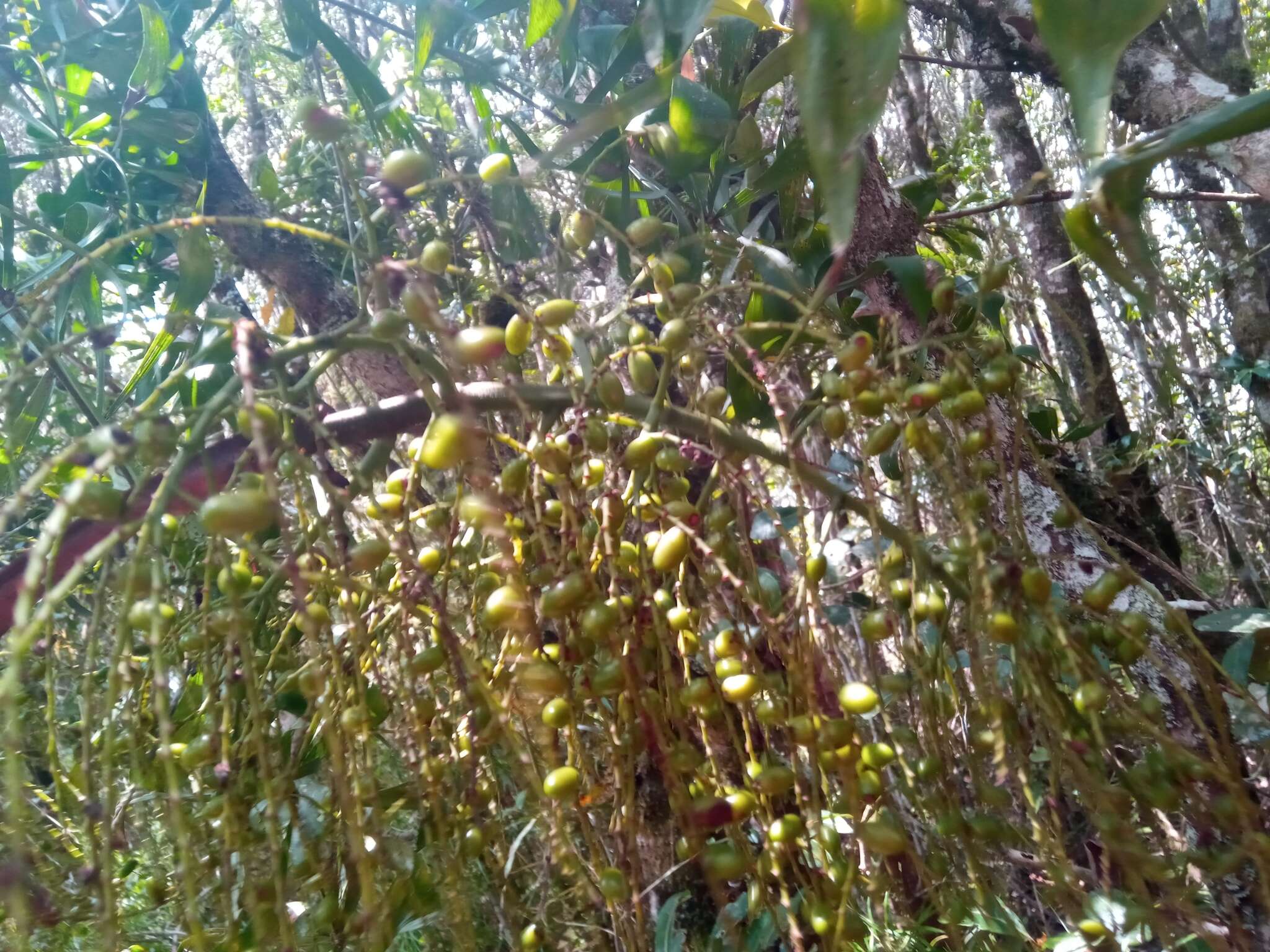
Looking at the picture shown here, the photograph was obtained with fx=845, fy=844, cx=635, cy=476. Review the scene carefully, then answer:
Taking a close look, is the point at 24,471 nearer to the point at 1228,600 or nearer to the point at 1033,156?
the point at 1033,156

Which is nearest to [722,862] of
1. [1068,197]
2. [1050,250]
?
[1068,197]

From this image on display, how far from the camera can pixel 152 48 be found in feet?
2.53

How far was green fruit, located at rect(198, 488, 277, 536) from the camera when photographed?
1.18 ft

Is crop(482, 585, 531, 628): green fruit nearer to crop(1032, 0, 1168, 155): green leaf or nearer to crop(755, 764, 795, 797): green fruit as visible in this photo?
crop(755, 764, 795, 797): green fruit

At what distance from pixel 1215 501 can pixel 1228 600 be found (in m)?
0.38

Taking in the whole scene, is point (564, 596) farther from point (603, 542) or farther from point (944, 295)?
point (944, 295)

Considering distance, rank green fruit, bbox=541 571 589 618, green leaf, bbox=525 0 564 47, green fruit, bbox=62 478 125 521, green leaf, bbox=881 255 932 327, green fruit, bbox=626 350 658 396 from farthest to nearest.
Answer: green leaf, bbox=881 255 932 327 < green leaf, bbox=525 0 564 47 < green fruit, bbox=626 350 658 396 < green fruit, bbox=541 571 589 618 < green fruit, bbox=62 478 125 521

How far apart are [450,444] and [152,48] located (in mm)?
654

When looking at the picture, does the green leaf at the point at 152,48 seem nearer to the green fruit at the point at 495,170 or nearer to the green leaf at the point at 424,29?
the green leaf at the point at 424,29

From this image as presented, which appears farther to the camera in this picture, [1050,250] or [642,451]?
[1050,250]

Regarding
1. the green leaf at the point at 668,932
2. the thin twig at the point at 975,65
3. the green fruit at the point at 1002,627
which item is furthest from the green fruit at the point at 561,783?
the thin twig at the point at 975,65

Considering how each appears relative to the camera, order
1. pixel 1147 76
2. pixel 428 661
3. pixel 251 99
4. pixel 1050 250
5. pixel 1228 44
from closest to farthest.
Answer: pixel 428 661 → pixel 1147 76 → pixel 1228 44 → pixel 1050 250 → pixel 251 99

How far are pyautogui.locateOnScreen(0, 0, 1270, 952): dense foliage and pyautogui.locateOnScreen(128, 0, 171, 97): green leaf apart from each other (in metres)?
0.01

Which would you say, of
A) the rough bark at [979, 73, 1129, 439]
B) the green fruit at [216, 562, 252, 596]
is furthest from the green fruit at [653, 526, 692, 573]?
the rough bark at [979, 73, 1129, 439]
